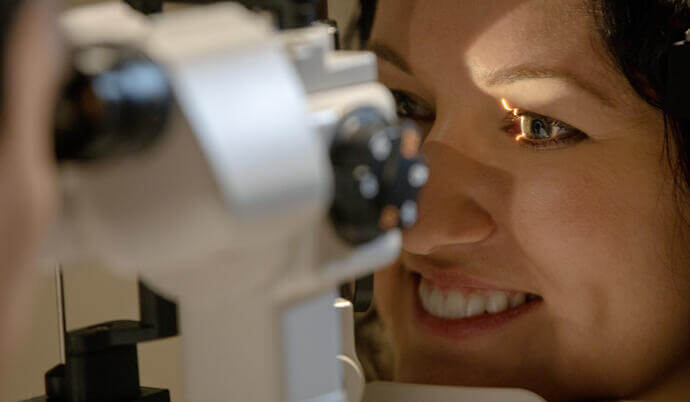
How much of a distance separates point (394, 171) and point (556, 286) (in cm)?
55

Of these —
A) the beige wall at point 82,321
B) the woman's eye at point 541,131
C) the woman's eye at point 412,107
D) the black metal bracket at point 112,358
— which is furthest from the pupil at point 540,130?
the black metal bracket at point 112,358

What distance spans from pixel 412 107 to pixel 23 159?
78 cm

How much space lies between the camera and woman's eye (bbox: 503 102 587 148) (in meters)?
Answer: 1.03

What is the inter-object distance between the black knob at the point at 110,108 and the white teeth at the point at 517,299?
2.35 ft

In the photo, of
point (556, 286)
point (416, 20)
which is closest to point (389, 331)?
point (556, 286)

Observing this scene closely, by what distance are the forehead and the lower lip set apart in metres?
0.25

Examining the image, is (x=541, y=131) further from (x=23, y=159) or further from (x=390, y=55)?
(x=23, y=159)

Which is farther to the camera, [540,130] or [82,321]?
[82,321]

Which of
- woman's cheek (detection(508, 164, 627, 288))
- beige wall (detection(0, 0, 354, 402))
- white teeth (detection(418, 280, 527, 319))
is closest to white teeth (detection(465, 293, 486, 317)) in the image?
white teeth (detection(418, 280, 527, 319))

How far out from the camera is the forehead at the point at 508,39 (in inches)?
38.6

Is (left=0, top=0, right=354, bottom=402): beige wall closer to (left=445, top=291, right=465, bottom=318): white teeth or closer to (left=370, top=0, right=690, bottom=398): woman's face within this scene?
(left=370, top=0, right=690, bottom=398): woman's face

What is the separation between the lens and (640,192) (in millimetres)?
1019

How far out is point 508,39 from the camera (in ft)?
3.27

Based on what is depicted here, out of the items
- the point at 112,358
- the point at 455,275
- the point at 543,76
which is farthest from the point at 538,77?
the point at 112,358
